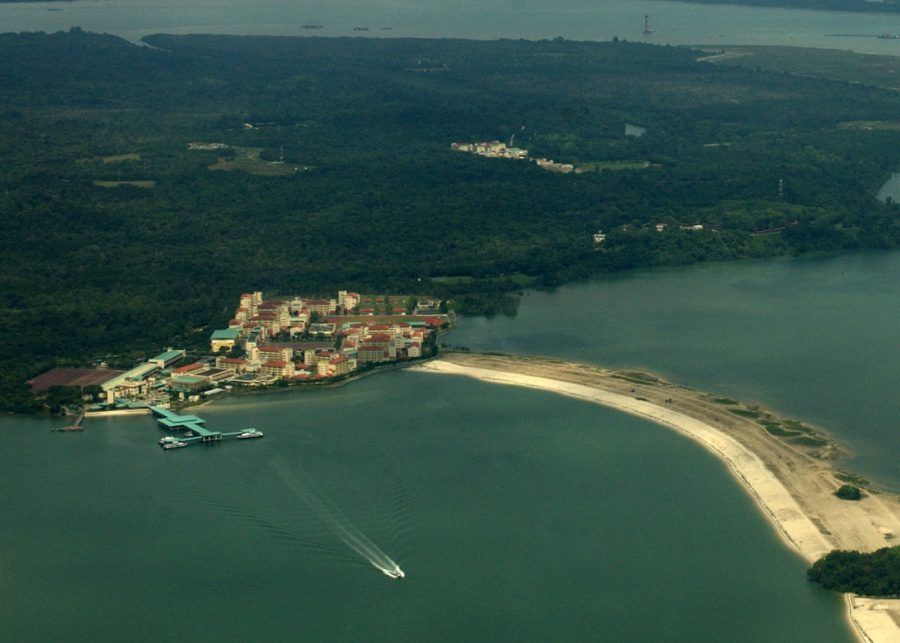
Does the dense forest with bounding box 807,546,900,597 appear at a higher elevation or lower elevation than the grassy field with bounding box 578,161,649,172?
lower

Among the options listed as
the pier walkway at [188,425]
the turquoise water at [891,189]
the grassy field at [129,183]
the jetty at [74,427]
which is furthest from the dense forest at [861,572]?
the grassy field at [129,183]

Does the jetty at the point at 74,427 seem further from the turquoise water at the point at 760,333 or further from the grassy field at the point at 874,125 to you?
the grassy field at the point at 874,125

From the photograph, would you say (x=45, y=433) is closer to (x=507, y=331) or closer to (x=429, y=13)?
(x=507, y=331)

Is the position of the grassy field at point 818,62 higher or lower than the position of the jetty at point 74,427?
higher

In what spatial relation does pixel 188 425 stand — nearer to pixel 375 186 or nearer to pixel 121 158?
pixel 375 186

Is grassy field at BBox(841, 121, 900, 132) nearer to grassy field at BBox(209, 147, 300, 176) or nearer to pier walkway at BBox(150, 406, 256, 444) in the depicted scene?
grassy field at BBox(209, 147, 300, 176)

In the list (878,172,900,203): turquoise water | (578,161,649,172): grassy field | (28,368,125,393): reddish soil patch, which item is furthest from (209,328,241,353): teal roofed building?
(878,172,900,203): turquoise water

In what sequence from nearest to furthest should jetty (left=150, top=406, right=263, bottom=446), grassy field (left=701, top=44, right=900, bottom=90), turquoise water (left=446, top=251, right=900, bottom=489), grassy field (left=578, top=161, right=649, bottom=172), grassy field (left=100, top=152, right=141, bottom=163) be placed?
jetty (left=150, top=406, right=263, bottom=446) → turquoise water (left=446, top=251, right=900, bottom=489) → grassy field (left=100, top=152, right=141, bottom=163) → grassy field (left=578, top=161, right=649, bottom=172) → grassy field (left=701, top=44, right=900, bottom=90)
